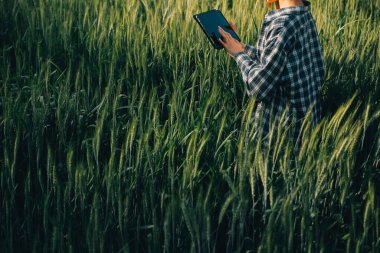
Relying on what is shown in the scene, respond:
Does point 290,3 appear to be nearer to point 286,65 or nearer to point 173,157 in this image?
point 286,65

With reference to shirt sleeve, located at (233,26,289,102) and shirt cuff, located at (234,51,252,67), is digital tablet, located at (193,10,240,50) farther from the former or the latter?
shirt sleeve, located at (233,26,289,102)

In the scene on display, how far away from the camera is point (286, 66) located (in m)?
1.52

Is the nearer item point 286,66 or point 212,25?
point 286,66

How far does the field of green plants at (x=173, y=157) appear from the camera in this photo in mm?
1153

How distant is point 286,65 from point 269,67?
0.07 metres

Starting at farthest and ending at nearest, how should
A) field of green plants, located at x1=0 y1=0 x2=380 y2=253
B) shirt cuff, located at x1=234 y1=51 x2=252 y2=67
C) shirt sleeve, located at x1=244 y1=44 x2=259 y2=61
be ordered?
shirt sleeve, located at x1=244 y1=44 x2=259 y2=61, shirt cuff, located at x1=234 y1=51 x2=252 y2=67, field of green plants, located at x1=0 y1=0 x2=380 y2=253

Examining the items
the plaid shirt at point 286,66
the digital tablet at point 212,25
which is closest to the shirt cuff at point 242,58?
the plaid shirt at point 286,66

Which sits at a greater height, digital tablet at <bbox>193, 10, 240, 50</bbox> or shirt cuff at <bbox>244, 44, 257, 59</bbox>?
digital tablet at <bbox>193, 10, 240, 50</bbox>

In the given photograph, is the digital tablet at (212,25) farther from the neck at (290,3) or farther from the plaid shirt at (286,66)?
the neck at (290,3)

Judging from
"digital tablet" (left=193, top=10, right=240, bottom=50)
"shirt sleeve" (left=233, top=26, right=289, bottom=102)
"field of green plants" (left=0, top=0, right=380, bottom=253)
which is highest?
"digital tablet" (left=193, top=10, right=240, bottom=50)

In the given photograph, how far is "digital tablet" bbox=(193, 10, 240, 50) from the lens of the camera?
1688mm

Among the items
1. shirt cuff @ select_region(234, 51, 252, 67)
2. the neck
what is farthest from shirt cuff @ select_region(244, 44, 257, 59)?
the neck

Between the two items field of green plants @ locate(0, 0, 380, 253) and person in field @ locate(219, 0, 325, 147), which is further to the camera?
person in field @ locate(219, 0, 325, 147)

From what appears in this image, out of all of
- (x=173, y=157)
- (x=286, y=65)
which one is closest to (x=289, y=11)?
(x=286, y=65)
